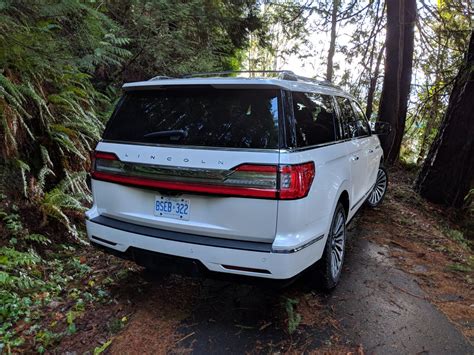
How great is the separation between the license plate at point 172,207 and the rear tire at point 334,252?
51.6 inches

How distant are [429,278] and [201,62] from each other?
6.75 meters

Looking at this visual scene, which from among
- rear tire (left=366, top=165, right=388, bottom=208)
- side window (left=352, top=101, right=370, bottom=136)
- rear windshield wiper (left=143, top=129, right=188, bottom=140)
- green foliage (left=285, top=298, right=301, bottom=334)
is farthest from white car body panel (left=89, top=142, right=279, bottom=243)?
rear tire (left=366, top=165, right=388, bottom=208)

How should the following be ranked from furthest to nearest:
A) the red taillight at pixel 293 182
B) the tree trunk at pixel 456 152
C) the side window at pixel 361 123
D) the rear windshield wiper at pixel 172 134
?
the tree trunk at pixel 456 152, the side window at pixel 361 123, the rear windshield wiper at pixel 172 134, the red taillight at pixel 293 182

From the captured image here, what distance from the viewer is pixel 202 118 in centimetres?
292

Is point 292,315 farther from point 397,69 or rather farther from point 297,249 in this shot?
point 397,69

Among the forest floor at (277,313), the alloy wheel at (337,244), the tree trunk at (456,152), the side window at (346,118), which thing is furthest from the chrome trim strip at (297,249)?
the tree trunk at (456,152)

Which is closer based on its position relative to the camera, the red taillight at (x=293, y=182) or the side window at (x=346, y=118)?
the red taillight at (x=293, y=182)

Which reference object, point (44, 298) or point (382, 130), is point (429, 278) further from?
point (44, 298)

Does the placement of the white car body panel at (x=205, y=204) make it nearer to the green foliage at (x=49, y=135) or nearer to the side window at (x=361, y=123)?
the green foliage at (x=49, y=135)

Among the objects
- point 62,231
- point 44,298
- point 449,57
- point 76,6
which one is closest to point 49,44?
point 76,6

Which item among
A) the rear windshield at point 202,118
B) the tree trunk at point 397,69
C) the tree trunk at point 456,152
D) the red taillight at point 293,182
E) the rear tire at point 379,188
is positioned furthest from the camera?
the tree trunk at point 397,69

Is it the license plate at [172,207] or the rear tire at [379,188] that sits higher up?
the license plate at [172,207]

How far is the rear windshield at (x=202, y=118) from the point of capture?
2756mm

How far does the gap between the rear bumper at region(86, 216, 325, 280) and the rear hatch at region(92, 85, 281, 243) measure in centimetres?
7
